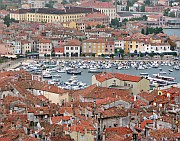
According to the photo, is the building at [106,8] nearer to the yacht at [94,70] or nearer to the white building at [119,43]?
the white building at [119,43]

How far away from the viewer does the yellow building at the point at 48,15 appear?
43.8 metres

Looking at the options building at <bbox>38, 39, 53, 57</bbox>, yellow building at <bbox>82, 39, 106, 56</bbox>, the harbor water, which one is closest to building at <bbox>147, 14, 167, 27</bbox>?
yellow building at <bbox>82, 39, 106, 56</bbox>

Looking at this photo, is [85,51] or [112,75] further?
[85,51]

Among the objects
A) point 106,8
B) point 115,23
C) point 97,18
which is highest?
point 106,8

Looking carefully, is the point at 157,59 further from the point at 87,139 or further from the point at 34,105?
the point at 87,139

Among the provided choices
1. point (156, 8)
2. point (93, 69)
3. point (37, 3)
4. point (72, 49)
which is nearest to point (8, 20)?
point (37, 3)

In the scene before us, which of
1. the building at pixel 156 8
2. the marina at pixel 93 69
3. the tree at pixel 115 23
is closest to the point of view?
the marina at pixel 93 69

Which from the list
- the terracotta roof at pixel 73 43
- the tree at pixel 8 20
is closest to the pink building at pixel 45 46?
the terracotta roof at pixel 73 43

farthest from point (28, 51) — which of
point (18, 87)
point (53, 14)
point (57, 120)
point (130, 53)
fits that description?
point (57, 120)

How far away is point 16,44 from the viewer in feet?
104

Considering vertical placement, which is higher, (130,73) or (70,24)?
(70,24)

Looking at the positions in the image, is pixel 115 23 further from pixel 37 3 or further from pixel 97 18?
pixel 37 3

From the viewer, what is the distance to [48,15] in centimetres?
4425

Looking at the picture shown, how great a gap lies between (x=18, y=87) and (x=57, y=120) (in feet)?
13.9
